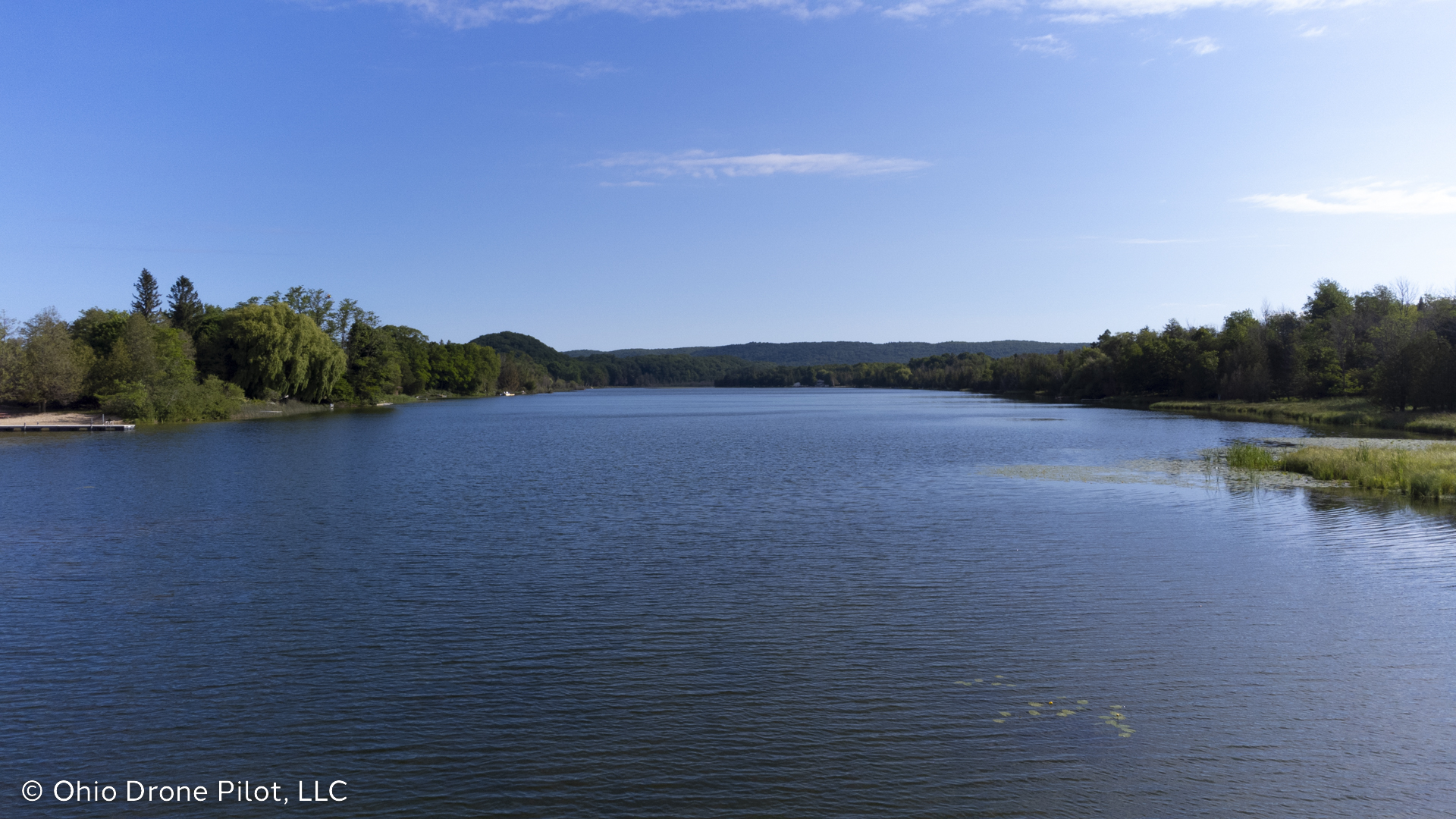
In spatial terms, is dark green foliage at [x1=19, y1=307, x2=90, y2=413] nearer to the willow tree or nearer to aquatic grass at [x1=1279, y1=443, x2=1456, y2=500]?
the willow tree

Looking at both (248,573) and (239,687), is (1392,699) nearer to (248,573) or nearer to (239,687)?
(239,687)

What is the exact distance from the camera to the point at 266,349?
72.7m

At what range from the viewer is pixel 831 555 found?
1709cm

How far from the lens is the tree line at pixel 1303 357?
53344 mm

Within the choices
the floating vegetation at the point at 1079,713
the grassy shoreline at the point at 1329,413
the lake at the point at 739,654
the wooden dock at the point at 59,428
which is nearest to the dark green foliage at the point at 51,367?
the wooden dock at the point at 59,428

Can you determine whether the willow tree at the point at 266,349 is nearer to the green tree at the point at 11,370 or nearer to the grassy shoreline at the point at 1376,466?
the green tree at the point at 11,370

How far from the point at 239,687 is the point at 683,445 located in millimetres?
37919

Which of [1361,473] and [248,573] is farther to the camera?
[1361,473]

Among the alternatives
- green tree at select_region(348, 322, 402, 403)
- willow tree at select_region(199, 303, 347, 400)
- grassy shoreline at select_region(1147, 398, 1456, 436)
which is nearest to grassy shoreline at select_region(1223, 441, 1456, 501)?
grassy shoreline at select_region(1147, 398, 1456, 436)

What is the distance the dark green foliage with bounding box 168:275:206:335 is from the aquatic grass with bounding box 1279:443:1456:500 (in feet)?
281

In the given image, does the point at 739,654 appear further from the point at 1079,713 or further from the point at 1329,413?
the point at 1329,413

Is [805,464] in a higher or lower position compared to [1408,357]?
lower

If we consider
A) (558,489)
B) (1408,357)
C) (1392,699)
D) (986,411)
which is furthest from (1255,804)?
(986,411)

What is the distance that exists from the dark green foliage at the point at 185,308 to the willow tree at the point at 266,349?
5.00 metres
